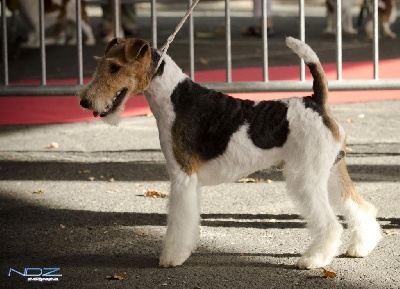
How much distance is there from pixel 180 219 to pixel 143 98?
633 cm

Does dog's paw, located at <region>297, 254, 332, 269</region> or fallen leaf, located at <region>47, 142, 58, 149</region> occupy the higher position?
fallen leaf, located at <region>47, 142, 58, 149</region>

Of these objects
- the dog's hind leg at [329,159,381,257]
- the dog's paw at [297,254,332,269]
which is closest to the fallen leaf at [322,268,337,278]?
the dog's paw at [297,254,332,269]

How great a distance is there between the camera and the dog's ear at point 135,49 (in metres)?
5.67

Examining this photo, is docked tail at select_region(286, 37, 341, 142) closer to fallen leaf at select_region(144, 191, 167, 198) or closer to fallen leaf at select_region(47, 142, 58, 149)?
fallen leaf at select_region(144, 191, 167, 198)

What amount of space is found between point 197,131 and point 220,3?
2045 cm

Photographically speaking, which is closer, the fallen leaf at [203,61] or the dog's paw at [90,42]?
the fallen leaf at [203,61]

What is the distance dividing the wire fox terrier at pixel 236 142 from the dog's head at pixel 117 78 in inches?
0.8

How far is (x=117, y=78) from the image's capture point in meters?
5.66

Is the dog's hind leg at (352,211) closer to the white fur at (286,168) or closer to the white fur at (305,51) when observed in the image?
the white fur at (286,168)

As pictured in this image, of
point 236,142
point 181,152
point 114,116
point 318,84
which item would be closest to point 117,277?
point 181,152

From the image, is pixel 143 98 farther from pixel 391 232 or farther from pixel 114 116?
pixel 114 116

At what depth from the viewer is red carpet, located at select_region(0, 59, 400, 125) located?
11.3 m

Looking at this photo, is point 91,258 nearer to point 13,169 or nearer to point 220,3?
point 13,169

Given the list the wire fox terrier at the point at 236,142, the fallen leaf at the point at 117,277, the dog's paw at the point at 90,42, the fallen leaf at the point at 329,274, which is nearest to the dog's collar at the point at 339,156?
the wire fox terrier at the point at 236,142
